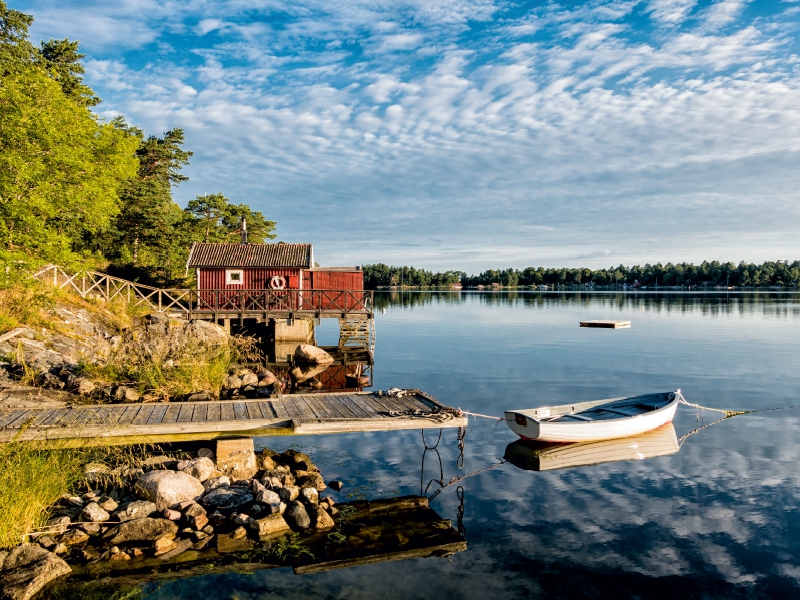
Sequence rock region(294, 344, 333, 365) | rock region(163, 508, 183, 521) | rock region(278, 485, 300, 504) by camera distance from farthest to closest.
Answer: rock region(294, 344, 333, 365)
rock region(278, 485, 300, 504)
rock region(163, 508, 183, 521)

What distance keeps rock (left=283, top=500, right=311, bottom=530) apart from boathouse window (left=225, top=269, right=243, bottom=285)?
23.2 metres

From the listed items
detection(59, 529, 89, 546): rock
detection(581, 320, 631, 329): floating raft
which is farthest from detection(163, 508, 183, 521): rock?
detection(581, 320, 631, 329): floating raft

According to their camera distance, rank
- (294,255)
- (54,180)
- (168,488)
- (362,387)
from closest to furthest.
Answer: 1. (168,488)
2. (54,180)
3. (362,387)
4. (294,255)

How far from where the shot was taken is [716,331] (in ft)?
135

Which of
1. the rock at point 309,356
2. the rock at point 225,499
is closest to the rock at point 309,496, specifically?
the rock at point 225,499

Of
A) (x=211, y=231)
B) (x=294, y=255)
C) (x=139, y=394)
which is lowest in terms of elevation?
(x=139, y=394)

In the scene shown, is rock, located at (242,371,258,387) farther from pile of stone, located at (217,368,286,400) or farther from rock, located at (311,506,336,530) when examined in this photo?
rock, located at (311,506,336,530)

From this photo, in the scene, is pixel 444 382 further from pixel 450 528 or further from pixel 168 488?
pixel 168 488

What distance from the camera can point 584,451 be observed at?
516 inches

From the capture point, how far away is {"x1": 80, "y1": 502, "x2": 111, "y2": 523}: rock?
7504mm

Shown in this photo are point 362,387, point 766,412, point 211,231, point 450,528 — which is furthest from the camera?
point 211,231

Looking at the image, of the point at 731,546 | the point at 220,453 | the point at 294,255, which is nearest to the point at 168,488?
the point at 220,453

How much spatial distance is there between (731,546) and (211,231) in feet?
146

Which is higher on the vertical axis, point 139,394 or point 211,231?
point 211,231
